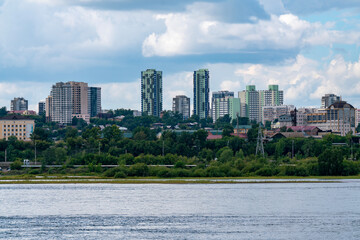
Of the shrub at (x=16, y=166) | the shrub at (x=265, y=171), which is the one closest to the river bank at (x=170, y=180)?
the shrub at (x=265, y=171)

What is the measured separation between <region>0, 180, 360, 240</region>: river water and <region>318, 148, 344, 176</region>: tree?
1562 cm

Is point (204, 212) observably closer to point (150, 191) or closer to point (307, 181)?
point (150, 191)

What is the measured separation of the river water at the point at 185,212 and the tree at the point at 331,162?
15.6m

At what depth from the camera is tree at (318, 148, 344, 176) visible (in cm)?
10884

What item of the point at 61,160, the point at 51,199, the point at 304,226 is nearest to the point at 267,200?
the point at 304,226

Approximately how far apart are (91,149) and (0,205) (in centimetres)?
8391

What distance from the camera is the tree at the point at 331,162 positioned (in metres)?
109

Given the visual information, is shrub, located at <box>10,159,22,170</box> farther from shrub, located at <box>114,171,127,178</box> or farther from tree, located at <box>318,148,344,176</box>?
tree, located at <box>318,148,344,176</box>

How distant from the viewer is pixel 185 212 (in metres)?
62.7

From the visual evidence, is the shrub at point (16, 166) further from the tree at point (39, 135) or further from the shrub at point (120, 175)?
the tree at point (39, 135)

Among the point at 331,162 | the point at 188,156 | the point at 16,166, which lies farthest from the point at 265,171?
the point at 16,166

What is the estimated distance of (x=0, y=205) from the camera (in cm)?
7138

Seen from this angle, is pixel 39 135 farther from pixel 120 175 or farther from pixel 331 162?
pixel 331 162

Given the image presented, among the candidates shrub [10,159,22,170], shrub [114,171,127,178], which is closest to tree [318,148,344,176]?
shrub [114,171,127,178]
